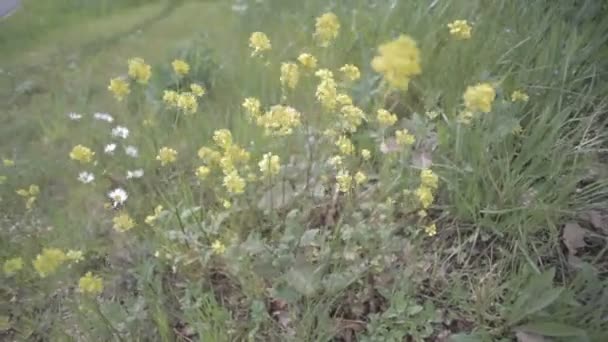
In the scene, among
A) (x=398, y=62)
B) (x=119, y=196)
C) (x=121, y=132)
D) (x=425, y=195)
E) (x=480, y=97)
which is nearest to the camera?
(x=398, y=62)

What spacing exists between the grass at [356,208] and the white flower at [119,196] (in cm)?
4

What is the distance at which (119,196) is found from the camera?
2201 mm

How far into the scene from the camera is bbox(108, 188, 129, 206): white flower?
219 cm

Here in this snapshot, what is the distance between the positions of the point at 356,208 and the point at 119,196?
825mm

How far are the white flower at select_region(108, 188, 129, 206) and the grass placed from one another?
4 centimetres

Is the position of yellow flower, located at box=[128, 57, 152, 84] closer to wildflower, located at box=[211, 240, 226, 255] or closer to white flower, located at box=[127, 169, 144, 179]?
white flower, located at box=[127, 169, 144, 179]

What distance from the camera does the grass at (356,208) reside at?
5.86ft

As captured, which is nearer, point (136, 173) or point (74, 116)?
point (136, 173)

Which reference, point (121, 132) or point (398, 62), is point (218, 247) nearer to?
point (398, 62)

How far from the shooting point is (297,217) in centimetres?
195

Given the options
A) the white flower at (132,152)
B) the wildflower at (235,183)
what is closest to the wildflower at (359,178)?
the wildflower at (235,183)

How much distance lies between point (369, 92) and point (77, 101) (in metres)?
1.41

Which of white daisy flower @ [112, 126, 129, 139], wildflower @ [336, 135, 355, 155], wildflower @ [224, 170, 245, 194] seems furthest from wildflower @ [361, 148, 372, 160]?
white daisy flower @ [112, 126, 129, 139]

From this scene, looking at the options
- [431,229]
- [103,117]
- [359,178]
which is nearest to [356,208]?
[359,178]
